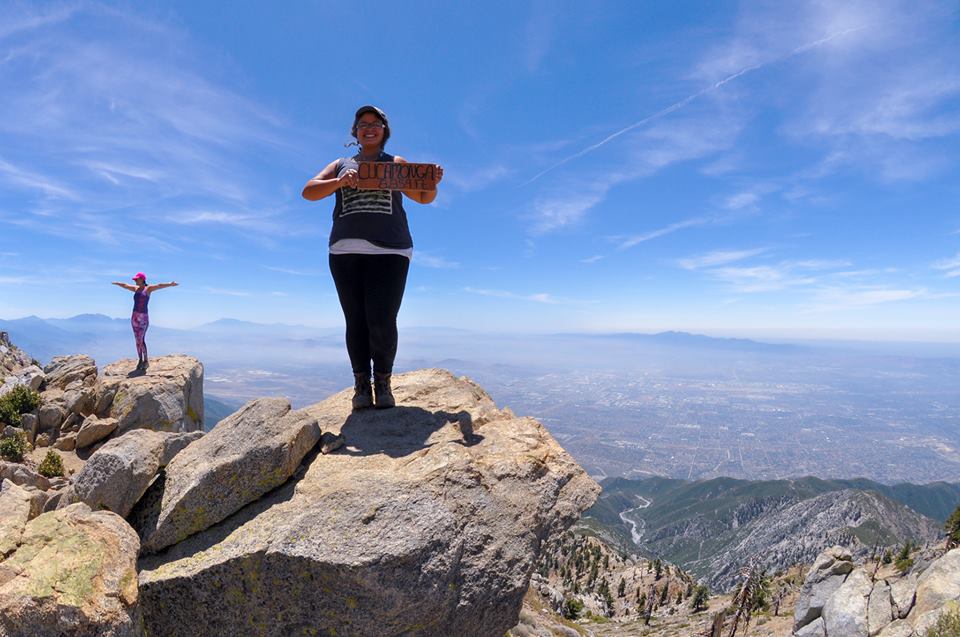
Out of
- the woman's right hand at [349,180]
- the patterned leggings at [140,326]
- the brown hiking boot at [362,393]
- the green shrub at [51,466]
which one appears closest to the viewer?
the woman's right hand at [349,180]

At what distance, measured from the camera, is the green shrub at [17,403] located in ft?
50.0

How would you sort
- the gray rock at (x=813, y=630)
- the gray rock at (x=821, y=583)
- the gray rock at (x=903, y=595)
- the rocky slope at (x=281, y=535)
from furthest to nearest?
1. the gray rock at (x=821, y=583)
2. the gray rock at (x=813, y=630)
3. the gray rock at (x=903, y=595)
4. the rocky slope at (x=281, y=535)

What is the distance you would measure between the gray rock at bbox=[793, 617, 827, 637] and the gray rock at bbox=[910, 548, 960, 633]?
67.4 ft

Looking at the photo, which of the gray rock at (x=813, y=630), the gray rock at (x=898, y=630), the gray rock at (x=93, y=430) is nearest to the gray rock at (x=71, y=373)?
the gray rock at (x=93, y=430)

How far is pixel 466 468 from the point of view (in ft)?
19.9

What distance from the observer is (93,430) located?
15.7 metres

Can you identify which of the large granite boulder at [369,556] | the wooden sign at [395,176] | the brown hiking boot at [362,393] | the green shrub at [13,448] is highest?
the wooden sign at [395,176]

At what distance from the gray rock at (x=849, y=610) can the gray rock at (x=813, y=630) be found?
34.2 inches

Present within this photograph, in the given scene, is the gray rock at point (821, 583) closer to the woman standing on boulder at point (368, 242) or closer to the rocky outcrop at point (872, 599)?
the rocky outcrop at point (872, 599)

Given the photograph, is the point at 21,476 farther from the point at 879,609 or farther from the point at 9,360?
the point at 879,609

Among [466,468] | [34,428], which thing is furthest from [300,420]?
[34,428]

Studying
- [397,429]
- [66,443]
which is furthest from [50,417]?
[397,429]

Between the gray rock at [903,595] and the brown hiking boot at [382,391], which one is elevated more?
the brown hiking boot at [382,391]

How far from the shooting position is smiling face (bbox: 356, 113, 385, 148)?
7605 mm
